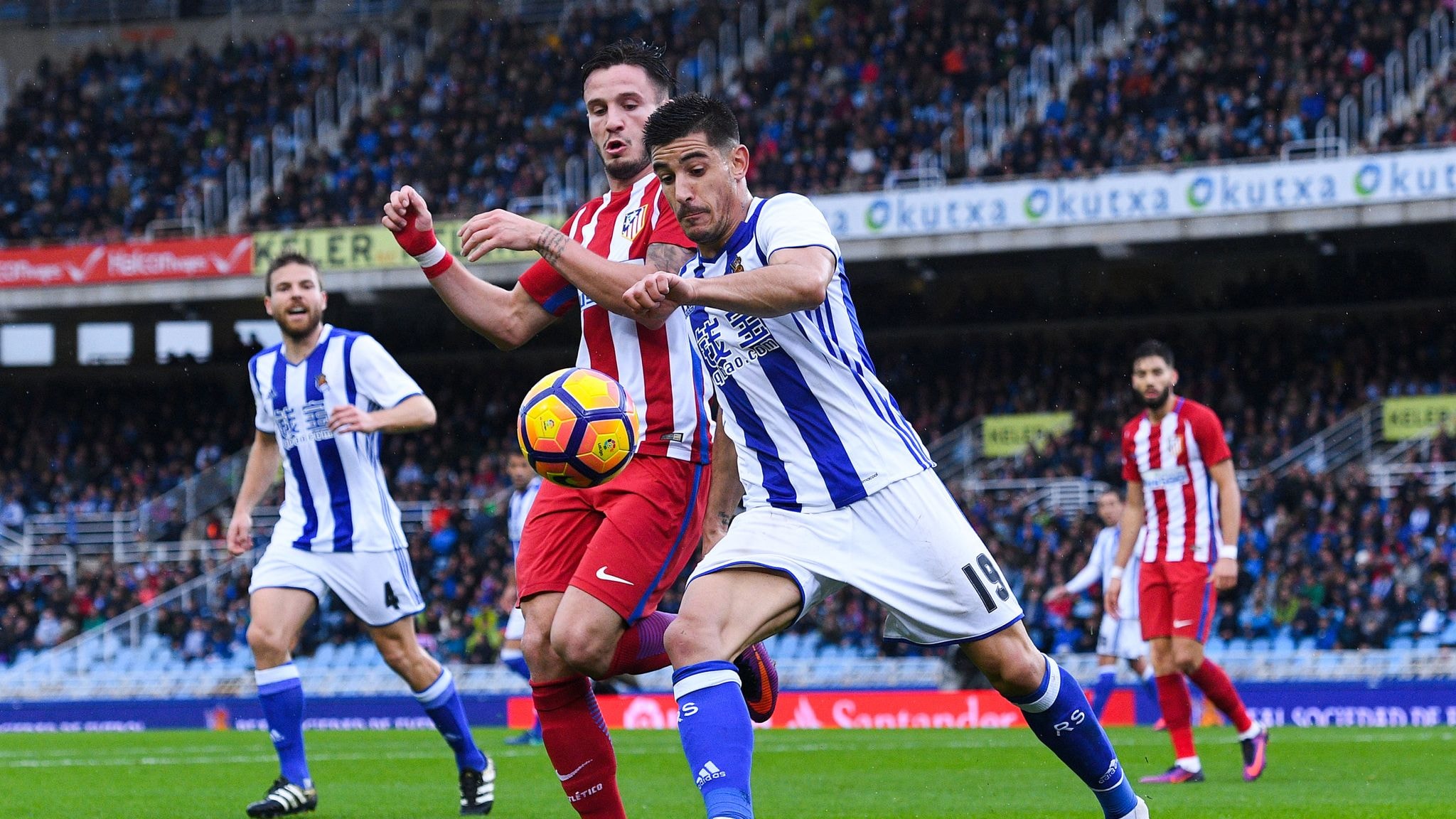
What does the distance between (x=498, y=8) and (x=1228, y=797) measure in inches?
1214

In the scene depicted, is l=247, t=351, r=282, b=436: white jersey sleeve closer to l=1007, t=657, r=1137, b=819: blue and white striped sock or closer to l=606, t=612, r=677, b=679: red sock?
l=606, t=612, r=677, b=679: red sock

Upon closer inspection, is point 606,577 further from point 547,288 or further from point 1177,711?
point 1177,711

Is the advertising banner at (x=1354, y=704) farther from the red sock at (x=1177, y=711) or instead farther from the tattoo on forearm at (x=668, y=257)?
the tattoo on forearm at (x=668, y=257)

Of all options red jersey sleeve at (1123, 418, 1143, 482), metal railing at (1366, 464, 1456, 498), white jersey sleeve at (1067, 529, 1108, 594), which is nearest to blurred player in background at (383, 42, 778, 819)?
red jersey sleeve at (1123, 418, 1143, 482)

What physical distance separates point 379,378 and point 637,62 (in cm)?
283

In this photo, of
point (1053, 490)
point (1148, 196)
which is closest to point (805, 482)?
point (1053, 490)

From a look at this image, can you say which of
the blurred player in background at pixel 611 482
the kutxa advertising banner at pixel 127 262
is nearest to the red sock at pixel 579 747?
Answer: the blurred player in background at pixel 611 482

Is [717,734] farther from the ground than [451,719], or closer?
farther from the ground

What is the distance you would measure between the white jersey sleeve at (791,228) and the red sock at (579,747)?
1.62 meters

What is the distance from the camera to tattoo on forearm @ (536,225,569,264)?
4.71m

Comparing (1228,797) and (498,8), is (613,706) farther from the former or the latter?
(498,8)

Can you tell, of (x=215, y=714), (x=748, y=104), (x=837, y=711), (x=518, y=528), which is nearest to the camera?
(x=518, y=528)

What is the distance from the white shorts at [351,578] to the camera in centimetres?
779

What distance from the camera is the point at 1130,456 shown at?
9.96 m
